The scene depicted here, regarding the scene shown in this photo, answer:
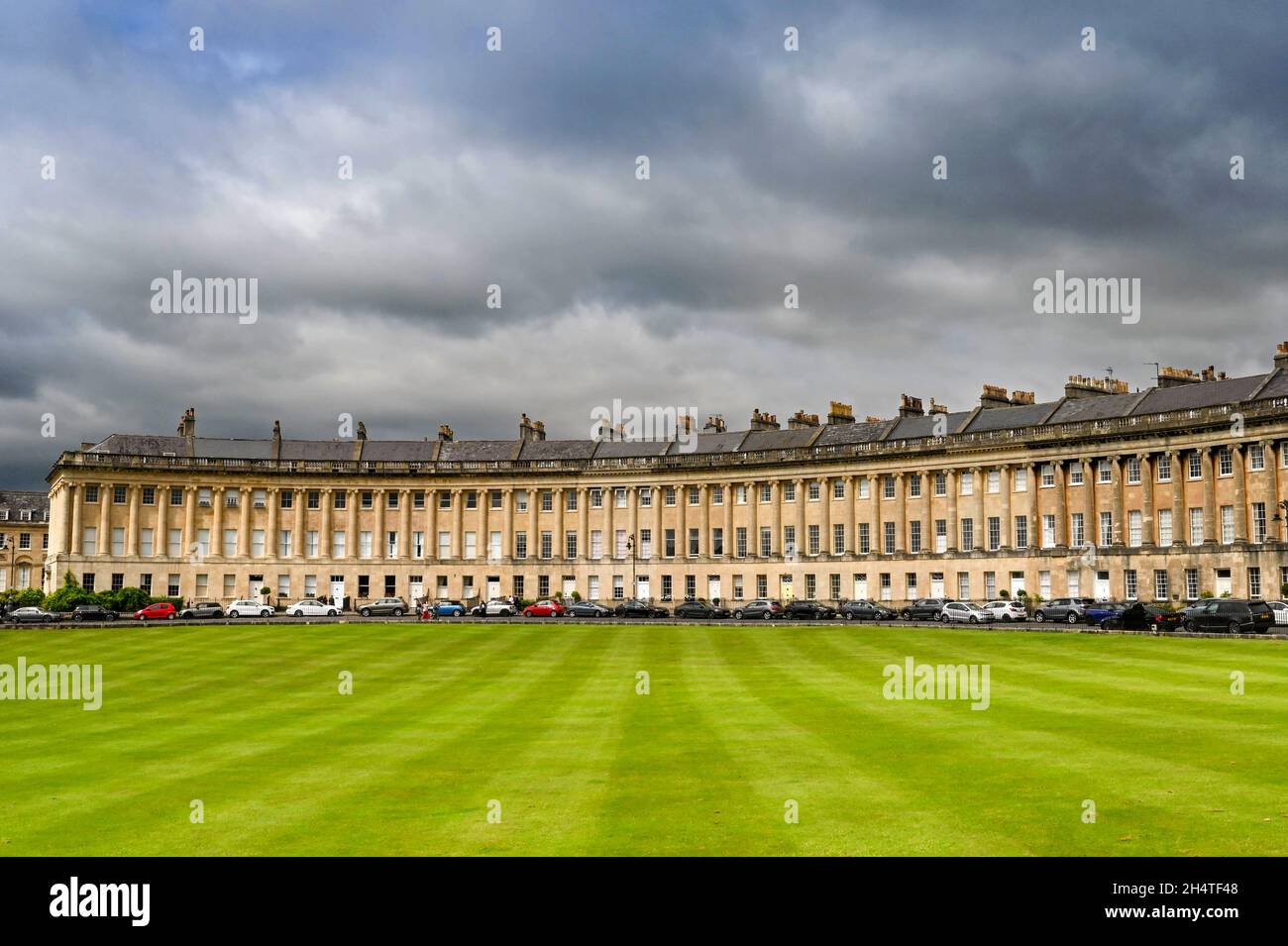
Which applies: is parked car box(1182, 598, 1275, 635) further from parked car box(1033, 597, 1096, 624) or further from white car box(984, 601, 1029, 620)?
white car box(984, 601, 1029, 620)

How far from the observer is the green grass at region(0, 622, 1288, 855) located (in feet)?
39.4

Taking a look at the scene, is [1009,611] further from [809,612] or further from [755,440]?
[755,440]

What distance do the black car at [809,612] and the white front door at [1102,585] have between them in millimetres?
18493

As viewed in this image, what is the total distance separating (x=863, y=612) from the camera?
7050 cm

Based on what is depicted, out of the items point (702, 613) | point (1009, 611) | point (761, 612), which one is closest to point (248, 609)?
point (702, 613)

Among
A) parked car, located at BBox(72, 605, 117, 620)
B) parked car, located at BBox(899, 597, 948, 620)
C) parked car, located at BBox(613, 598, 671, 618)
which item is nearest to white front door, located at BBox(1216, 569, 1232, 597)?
parked car, located at BBox(899, 597, 948, 620)

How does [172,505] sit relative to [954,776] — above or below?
above

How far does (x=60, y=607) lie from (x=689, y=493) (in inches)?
1931

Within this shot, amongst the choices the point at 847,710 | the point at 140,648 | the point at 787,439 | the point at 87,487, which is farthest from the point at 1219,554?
the point at 87,487

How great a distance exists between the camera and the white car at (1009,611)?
216ft

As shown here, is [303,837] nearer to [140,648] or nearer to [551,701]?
[551,701]

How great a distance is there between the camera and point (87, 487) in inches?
3841

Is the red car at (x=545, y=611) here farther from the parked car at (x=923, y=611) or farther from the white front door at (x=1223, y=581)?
the white front door at (x=1223, y=581)

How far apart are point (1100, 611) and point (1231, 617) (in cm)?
1202
